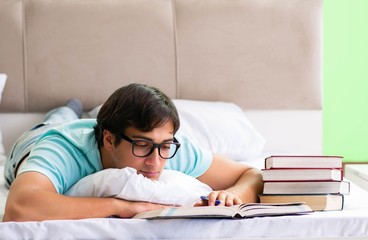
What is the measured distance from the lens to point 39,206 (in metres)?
1.56

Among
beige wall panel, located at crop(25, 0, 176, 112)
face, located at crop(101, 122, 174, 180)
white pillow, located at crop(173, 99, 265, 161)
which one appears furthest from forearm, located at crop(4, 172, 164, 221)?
beige wall panel, located at crop(25, 0, 176, 112)

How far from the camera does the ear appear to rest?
5.79 ft

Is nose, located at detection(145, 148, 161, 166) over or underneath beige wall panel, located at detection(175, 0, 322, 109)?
underneath

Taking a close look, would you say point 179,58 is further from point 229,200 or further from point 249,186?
point 229,200

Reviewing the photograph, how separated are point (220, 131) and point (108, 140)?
3.81ft

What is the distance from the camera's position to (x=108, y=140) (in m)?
1.78

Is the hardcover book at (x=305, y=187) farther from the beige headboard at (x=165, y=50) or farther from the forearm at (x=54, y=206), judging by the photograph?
the beige headboard at (x=165, y=50)

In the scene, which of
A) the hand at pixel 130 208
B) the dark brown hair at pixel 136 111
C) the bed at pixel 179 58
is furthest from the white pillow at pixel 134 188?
the bed at pixel 179 58

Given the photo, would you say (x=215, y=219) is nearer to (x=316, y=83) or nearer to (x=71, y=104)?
(x=71, y=104)

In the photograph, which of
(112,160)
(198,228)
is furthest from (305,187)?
(112,160)

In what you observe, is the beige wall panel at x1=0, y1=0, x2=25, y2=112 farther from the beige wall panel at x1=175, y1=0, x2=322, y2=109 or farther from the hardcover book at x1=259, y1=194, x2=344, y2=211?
the hardcover book at x1=259, y1=194, x2=344, y2=211

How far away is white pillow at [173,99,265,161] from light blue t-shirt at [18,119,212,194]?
0.78 m

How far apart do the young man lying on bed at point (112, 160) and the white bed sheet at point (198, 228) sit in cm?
9

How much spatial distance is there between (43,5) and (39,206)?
5.66 feet
